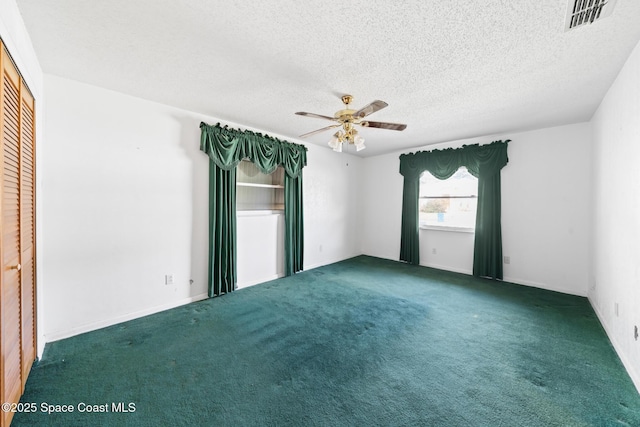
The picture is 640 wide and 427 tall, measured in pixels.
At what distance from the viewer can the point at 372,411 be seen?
61.9 inches

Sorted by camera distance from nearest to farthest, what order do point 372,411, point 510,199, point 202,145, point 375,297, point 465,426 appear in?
point 465,426 < point 372,411 < point 202,145 < point 375,297 < point 510,199

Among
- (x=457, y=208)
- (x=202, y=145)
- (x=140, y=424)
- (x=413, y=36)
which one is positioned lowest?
(x=140, y=424)

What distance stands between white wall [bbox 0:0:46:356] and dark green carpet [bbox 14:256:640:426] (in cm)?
77

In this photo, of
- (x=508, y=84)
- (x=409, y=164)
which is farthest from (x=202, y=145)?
(x=409, y=164)

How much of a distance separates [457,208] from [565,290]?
192cm

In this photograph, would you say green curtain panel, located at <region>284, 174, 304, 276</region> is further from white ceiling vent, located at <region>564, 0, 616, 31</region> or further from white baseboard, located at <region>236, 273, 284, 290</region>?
white ceiling vent, located at <region>564, 0, 616, 31</region>

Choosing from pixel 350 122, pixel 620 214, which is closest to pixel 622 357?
pixel 620 214

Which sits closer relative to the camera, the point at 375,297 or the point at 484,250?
the point at 375,297

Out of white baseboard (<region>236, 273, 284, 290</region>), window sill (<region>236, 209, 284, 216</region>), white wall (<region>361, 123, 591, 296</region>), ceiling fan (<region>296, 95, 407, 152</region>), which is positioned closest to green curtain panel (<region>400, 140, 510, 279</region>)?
white wall (<region>361, 123, 591, 296</region>)

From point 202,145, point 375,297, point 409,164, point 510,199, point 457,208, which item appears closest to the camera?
point 202,145

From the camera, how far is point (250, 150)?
3.71 meters

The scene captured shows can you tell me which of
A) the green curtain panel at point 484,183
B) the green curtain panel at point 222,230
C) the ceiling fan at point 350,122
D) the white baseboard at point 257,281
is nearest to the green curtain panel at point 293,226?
the white baseboard at point 257,281

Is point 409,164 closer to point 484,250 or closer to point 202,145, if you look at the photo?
point 484,250

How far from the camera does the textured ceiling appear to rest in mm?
1549
